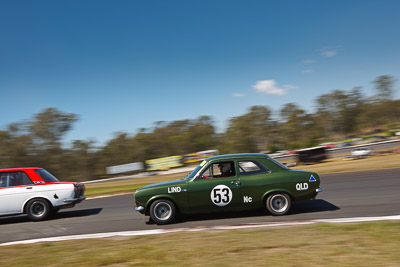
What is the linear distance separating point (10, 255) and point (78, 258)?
165 centimetres

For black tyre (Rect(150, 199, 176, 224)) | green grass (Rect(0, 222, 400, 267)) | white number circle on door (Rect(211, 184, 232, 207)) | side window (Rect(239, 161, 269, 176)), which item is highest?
side window (Rect(239, 161, 269, 176))

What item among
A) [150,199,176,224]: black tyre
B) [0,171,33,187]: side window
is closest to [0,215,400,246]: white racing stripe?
[150,199,176,224]: black tyre

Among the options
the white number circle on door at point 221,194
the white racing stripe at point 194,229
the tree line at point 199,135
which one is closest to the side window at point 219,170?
the white number circle on door at point 221,194

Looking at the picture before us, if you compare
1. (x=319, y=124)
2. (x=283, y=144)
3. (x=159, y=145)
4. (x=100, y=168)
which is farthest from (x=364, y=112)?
(x=100, y=168)

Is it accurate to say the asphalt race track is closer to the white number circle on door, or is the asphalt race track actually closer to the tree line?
the white number circle on door

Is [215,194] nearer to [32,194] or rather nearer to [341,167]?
[32,194]

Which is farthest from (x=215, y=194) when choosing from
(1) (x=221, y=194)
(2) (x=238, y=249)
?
(2) (x=238, y=249)

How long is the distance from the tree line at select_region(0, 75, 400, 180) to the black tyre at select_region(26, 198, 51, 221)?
44055 mm

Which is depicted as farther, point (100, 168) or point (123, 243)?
point (100, 168)

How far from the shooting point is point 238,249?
4.91 m

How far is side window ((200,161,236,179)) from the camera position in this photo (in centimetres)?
761

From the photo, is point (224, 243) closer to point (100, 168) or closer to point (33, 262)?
point (33, 262)

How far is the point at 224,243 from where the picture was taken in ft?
17.3

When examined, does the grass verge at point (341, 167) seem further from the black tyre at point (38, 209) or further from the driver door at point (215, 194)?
the driver door at point (215, 194)
